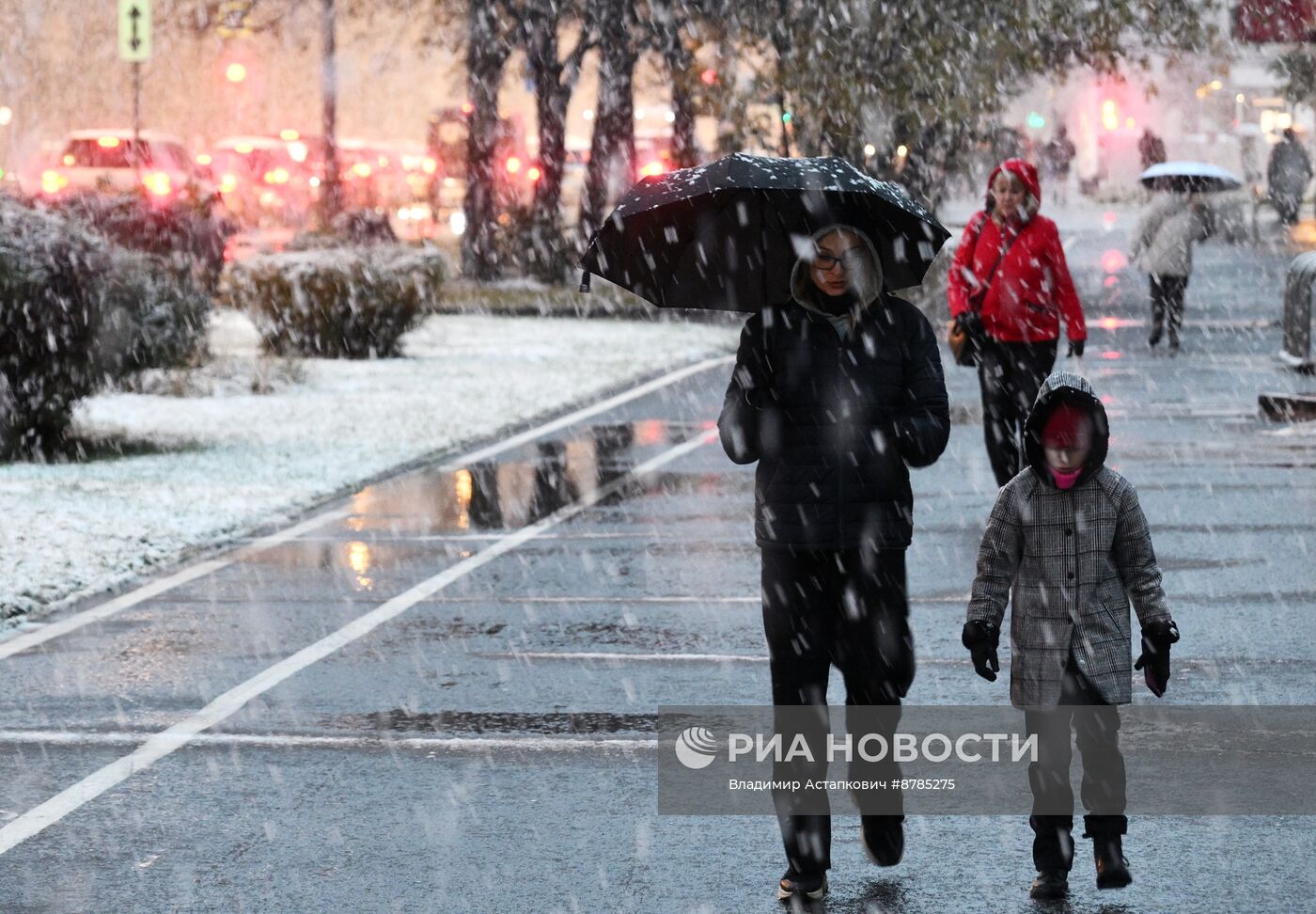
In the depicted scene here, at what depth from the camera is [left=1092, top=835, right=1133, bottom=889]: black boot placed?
5605 millimetres

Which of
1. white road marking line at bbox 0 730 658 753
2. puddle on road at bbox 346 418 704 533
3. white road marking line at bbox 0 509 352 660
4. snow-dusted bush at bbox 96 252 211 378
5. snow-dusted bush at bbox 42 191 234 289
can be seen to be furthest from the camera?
snow-dusted bush at bbox 42 191 234 289

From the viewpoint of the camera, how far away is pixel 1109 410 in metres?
17.5

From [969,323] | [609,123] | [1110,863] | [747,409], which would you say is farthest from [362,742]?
[609,123]

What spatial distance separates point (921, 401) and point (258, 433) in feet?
37.1

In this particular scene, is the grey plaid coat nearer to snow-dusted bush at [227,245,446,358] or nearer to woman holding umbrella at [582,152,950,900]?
woman holding umbrella at [582,152,950,900]

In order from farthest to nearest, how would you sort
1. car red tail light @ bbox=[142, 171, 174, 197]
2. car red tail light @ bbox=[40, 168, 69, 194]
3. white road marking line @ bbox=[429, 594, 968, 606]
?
car red tail light @ bbox=[142, 171, 174, 197], car red tail light @ bbox=[40, 168, 69, 194], white road marking line @ bbox=[429, 594, 968, 606]

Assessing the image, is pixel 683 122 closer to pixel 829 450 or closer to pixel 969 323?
pixel 969 323

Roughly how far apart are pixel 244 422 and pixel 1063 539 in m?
12.2

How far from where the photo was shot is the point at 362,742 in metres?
7.36

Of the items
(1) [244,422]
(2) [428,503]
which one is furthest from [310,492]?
(1) [244,422]

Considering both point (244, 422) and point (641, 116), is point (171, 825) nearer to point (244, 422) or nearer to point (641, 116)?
point (244, 422)

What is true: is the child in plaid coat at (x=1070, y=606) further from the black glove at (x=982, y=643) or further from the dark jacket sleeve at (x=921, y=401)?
the dark jacket sleeve at (x=921, y=401)

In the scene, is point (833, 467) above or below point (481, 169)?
below

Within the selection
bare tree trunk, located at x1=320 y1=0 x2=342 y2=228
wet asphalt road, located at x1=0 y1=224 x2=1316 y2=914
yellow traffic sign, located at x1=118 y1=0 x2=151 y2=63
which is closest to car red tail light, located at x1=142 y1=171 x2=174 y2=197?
yellow traffic sign, located at x1=118 y1=0 x2=151 y2=63
